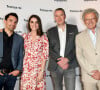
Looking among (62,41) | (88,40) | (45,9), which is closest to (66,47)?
(62,41)

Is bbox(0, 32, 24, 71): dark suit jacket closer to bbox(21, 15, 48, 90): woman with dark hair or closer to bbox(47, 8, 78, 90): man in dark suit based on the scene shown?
bbox(21, 15, 48, 90): woman with dark hair

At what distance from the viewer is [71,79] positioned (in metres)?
2.55

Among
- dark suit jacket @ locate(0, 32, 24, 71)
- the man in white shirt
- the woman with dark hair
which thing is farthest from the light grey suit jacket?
dark suit jacket @ locate(0, 32, 24, 71)

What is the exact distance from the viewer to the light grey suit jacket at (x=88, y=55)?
2207 mm

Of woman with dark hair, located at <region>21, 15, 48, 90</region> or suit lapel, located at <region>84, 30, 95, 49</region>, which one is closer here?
suit lapel, located at <region>84, 30, 95, 49</region>

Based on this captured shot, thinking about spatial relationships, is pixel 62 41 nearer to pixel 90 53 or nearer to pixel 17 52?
pixel 90 53

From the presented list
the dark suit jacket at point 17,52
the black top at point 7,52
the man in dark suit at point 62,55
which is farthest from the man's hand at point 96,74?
the black top at point 7,52

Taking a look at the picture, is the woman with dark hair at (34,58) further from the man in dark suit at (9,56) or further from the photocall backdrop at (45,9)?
the photocall backdrop at (45,9)

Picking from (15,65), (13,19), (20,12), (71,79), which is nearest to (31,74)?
(15,65)

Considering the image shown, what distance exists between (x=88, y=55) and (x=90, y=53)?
43 millimetres

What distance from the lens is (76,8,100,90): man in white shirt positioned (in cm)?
220

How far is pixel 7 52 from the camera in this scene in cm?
226

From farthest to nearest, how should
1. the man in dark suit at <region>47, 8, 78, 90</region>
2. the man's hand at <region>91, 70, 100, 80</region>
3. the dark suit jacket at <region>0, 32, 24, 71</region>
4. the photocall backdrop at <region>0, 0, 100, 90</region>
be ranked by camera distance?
1. the photocall backdrop at <region>0, 0, 100, 90</region>
2. the man in dark suit at <region>47, 8, 78, 90</region>
3. the dark suit jacket at <region>0, 32, 24, 71</region>
4. the man's hand at <region>91, 70, 100, 80</region>

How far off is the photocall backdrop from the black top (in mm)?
820
